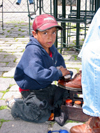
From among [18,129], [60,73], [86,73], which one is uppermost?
[86,73]

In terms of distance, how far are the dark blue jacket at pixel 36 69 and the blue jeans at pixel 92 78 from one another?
626 mm

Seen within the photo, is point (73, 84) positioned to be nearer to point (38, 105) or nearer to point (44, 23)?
point (38, 105)

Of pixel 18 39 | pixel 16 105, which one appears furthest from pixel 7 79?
pixel 18 39

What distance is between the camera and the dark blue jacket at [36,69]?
2633mm

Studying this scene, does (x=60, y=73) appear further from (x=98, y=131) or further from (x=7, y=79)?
(x=7, y=79)

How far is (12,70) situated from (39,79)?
200 cm

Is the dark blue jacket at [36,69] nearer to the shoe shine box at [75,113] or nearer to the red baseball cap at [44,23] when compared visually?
the red baseball cap at [44,23]

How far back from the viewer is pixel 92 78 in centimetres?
207

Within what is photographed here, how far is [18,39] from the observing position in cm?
708

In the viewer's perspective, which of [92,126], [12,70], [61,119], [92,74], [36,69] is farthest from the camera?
[12,70]

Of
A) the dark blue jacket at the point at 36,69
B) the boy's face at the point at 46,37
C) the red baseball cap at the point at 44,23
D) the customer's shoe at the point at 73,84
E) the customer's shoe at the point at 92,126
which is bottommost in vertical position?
the customer's shoe at the point at 92,126

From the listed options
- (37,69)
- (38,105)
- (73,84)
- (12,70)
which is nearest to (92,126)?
(73,84)

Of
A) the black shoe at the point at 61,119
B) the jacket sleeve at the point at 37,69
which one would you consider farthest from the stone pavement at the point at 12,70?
the jacket sleeve at the point at 37,69

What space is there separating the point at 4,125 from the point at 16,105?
0.28 metres
